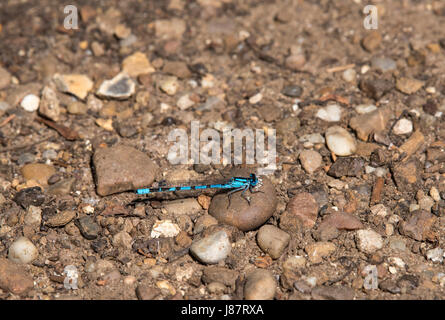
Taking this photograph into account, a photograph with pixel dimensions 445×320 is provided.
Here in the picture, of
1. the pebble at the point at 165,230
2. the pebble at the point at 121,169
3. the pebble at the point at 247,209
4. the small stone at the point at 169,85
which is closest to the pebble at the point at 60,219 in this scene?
the pebble at the point at 121,169

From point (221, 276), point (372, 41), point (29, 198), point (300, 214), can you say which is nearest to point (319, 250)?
point (300, 214)

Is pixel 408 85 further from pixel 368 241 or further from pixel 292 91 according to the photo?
pixel 368 241

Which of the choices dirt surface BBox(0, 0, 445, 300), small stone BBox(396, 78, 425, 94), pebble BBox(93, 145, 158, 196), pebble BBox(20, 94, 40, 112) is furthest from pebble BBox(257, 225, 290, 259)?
pebble BBox(20, 94, 40, 112)

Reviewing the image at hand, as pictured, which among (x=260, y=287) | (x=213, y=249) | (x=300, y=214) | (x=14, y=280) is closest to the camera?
(x=260, y=287)

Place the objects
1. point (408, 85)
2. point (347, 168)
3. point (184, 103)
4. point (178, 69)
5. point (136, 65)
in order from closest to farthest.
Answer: point (347, 168) < point (408, 85) < point (184, 103) < point (178, 69) < point (136, 65)

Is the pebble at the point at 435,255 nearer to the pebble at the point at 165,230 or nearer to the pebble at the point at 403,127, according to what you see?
the pebble at the point at 403,127
